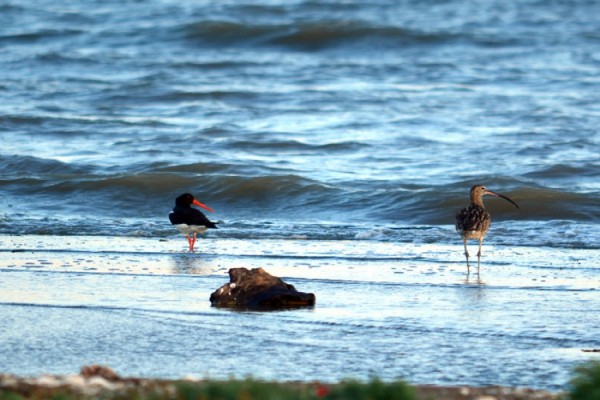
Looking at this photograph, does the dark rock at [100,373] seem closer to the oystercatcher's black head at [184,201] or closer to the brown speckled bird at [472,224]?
the brown speckled bird at [472,224]

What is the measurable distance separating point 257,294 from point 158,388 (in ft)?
9.63

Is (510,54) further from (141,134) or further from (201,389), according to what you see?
(201,389)

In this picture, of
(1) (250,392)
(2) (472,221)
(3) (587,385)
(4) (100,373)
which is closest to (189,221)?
(2) (472,221)

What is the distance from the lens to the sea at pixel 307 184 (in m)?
6.99

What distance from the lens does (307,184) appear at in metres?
15.5

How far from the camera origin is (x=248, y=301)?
26.4 ft

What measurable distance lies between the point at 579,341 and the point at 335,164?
1063cm

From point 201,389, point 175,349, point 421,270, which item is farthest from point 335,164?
point 201,389

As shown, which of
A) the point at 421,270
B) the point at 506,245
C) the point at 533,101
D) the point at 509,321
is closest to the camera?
the point at 509,321

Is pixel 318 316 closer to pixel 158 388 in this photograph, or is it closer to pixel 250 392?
pixel 158 388

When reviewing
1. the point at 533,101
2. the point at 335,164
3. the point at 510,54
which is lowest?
the point at 335,164

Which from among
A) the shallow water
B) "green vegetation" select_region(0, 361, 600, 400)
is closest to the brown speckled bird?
the shallow water

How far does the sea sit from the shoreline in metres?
0.42

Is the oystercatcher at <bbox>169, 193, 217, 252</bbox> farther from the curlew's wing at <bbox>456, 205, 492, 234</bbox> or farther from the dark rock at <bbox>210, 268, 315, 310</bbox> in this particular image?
the dark rock at <bbox>210, 268, 315, 310</bbox>
